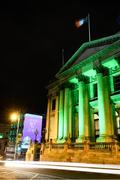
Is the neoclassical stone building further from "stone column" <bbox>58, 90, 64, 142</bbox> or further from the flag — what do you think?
the flag

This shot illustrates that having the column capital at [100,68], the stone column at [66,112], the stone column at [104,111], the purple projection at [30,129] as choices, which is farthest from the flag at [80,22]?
the purple projection at [30,129]

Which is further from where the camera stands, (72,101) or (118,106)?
(72,101)

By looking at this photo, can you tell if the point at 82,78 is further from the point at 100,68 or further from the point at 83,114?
the point at 83,114

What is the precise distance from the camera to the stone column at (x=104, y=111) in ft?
84.8

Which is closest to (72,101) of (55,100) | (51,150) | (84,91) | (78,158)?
(84,91)

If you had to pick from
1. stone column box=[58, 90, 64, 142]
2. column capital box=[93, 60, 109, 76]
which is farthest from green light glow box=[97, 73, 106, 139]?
stone column box=[58, 90, 64, 142]

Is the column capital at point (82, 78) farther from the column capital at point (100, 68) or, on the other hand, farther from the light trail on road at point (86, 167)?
the light trail on road at point (86, 167)

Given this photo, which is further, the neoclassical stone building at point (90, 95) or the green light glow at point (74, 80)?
the green light glow at point (74, 80)

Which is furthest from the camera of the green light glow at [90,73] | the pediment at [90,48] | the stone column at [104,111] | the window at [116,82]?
the green light glow at [90,73]

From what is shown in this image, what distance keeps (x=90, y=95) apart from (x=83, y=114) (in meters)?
4.23

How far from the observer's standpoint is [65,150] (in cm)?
2670

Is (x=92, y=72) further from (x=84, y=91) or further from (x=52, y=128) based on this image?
(x=52, y=128)

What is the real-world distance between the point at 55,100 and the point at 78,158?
1989cm

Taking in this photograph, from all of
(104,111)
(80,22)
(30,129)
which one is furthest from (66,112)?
(80,22)
